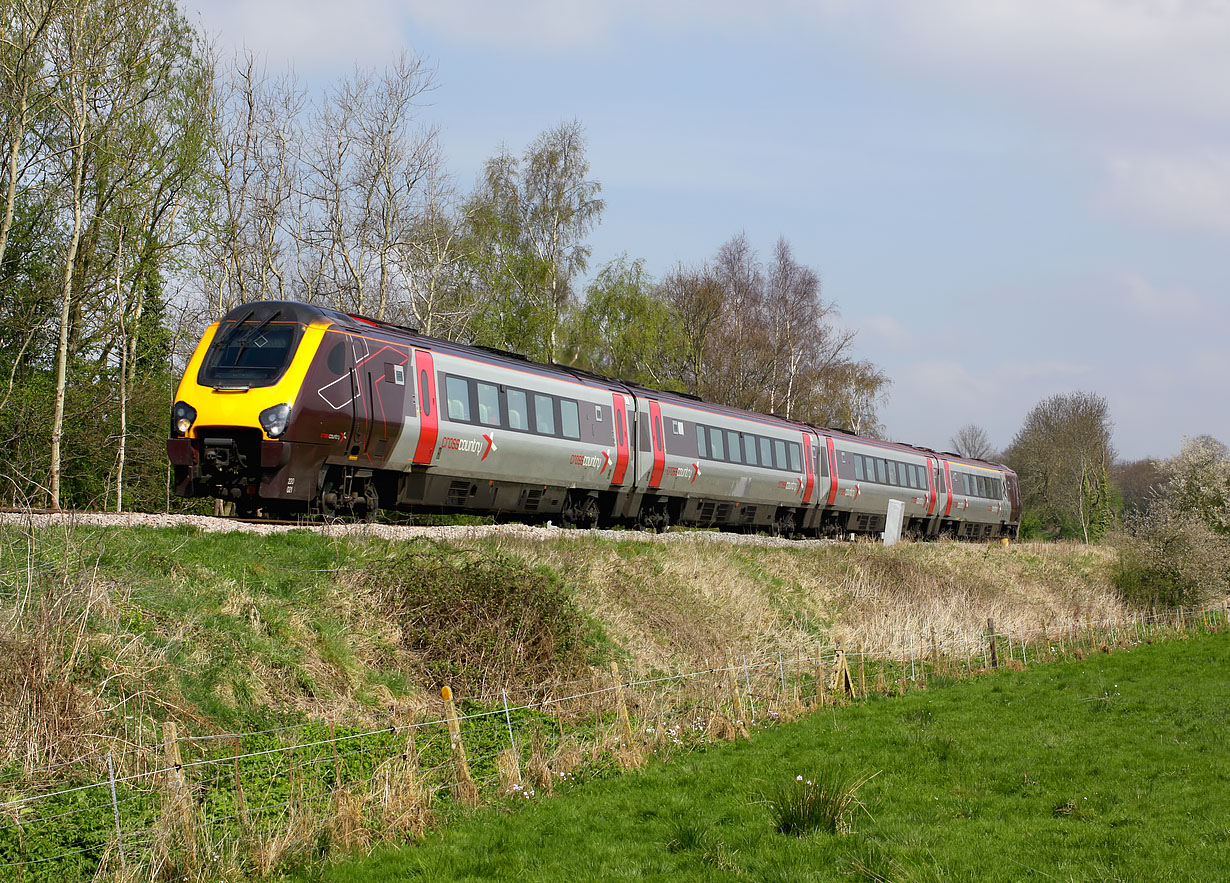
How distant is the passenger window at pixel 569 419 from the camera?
20562 millimetres

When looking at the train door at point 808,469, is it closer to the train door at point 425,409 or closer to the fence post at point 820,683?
the fence post at point 820,683

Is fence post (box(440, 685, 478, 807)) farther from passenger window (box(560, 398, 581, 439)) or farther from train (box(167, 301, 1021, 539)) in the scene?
passenger window (box(560, 398, 581, 439))

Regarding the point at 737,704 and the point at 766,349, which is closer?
the point at 737,704

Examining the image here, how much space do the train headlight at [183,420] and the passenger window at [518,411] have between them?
18.0ft

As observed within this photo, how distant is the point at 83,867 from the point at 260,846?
1170 mm

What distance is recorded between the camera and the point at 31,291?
25.4m

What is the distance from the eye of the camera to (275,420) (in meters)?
15.1

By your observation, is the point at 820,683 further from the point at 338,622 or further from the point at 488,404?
the point at 488,404

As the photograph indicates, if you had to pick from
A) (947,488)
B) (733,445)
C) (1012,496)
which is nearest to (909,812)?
(733,445)

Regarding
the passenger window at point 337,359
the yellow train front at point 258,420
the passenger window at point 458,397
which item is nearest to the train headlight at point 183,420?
the yellow train front at point 258,420

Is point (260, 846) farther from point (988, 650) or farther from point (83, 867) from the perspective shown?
point (988, 650)

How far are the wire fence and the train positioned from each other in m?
5.14

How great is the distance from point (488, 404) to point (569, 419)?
240 centimetres

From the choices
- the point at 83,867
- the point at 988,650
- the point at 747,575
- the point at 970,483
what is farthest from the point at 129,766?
the point at 970,483
